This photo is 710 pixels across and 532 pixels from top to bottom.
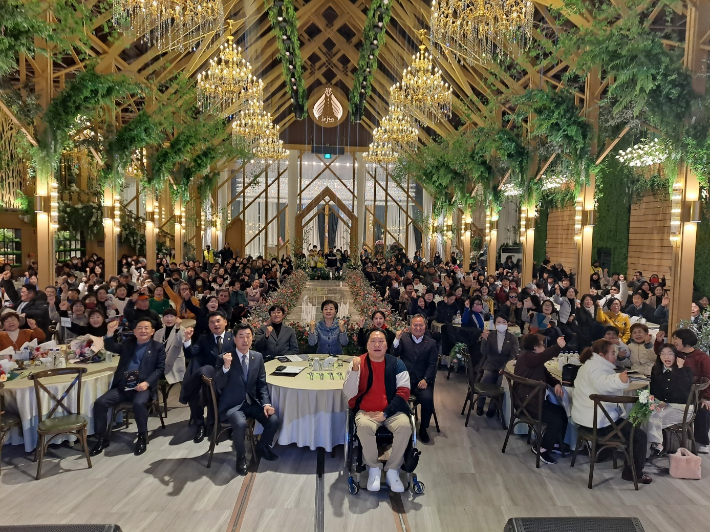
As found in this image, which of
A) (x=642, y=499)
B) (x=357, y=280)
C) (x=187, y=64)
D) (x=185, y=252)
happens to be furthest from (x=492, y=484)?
(x=185, y=252)

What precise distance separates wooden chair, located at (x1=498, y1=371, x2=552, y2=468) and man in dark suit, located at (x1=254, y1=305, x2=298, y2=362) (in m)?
2.29

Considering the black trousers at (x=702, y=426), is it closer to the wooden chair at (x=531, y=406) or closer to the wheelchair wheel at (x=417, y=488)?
the wooden chair at (x=531, y=406)

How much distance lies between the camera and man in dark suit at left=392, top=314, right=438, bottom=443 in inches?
214

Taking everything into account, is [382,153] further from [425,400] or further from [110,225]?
[425,400]

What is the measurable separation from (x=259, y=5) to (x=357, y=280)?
7555mm

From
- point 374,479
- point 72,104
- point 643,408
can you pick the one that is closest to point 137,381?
point 374,479

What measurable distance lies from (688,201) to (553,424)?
4166mm

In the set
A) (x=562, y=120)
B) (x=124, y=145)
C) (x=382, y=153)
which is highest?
(x=382, y=153)

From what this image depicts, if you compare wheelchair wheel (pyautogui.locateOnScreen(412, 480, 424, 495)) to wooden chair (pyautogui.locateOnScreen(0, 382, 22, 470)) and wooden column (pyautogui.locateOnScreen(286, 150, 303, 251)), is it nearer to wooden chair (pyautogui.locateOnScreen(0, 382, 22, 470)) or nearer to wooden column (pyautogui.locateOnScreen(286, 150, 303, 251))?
wooden chair (pyautogui.locateOnScreen(0, 382, 22, 470))

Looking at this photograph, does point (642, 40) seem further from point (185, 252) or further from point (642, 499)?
point (185, 252)

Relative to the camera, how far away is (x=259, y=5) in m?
14.4

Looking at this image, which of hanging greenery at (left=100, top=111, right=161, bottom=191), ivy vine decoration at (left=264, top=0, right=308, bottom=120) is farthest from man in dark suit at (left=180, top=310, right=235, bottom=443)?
ivy vine decoration at (left=264, top=0, right=308, bottom=120)

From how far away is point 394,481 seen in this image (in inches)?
172

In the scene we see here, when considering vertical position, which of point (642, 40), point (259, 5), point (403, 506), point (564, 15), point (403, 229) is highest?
point (259, 5)
